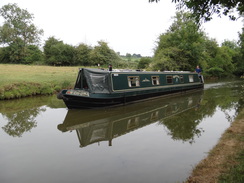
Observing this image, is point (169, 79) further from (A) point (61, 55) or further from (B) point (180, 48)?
(A) point (61, 55)

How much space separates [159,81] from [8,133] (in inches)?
361

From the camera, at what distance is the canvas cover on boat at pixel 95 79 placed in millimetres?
9273

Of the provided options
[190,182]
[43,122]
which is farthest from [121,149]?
[43,122]

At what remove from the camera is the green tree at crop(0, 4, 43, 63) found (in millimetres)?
35906

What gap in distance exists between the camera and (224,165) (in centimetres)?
376

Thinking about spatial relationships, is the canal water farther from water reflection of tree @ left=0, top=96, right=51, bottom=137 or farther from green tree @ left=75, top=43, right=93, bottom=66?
green tree @ left=75, top=43, right=93, bottom=66

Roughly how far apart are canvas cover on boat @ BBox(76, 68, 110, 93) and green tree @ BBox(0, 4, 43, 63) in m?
31.9

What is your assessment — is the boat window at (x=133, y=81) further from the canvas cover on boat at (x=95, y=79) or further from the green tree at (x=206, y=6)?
the green tree at (x=206, y=6)

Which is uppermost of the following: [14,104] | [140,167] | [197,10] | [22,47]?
[22,47]

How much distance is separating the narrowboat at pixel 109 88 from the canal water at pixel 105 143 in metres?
0.54

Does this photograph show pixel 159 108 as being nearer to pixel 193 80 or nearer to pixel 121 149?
pixel 121 149

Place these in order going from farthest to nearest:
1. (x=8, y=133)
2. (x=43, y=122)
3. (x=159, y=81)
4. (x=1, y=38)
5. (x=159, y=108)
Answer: (x=1, y=38)
(x=159, y=81)
(x=159, y=108)
(x=43, y=122)
(x=8, y=133)

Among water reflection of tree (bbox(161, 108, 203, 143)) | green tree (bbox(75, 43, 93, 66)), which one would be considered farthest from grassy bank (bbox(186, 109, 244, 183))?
green tree (bbox(75, 43, 93, 66))

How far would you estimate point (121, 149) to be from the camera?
5363 mm
